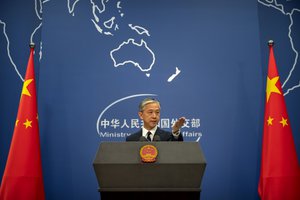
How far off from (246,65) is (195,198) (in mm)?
2712

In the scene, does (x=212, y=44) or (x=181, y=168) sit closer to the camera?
(x=181, y=168)

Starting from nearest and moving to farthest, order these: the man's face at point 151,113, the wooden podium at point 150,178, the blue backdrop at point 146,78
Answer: the wooden podium at point 150,178
the man's face at point 151,113
the blue backdrop at point 146,78

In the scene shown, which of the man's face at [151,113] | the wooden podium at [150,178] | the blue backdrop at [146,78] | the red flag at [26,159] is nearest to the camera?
the wooden podium at [150,178]

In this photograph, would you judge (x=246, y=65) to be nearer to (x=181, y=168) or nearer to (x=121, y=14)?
(x=121, y=14)

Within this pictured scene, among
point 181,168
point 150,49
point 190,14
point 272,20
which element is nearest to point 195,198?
point 181,168

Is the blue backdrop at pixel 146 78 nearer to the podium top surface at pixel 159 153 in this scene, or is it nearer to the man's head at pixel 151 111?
the man's head at pixel 151 111

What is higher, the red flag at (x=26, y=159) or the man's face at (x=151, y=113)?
the man's face at (x=151, y=113)

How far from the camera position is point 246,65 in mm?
3906

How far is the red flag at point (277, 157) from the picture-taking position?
3297 millimetres

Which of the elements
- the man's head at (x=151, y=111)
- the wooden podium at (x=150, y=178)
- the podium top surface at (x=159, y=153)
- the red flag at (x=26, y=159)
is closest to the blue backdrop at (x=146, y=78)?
the red flag at (x=26, y=159)

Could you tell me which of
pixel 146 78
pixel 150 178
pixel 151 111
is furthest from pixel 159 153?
pixel 146 78

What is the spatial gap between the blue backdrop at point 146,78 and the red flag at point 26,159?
30 centimetres

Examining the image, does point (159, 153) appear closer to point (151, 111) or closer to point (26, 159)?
point (151, 111)

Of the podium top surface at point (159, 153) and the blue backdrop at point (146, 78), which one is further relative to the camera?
the blue backdrop at point (146, 78)
